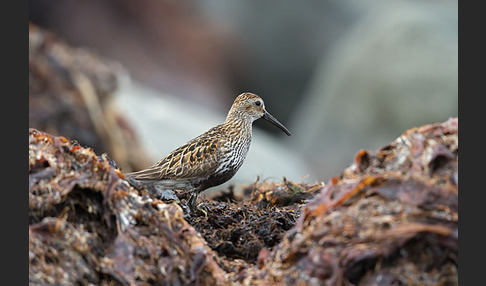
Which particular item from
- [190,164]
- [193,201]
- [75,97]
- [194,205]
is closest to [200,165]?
[190,164]

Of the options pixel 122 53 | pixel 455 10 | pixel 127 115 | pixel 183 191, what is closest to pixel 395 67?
pixel 455 10

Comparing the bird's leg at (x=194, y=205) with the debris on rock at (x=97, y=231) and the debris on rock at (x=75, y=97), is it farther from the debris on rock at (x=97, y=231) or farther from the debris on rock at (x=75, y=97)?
the debris on rock at (x=75, y=97)

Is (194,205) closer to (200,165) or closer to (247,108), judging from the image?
(200,165)

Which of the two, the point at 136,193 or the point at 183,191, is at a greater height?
the point at 183,191

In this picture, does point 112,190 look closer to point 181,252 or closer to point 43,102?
point 181,252

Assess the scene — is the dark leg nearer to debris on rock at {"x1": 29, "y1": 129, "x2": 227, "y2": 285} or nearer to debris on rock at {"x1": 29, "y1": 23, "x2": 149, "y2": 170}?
debris on rock at {"x1": 29, "y1": 129, "x2": 227, "y2": 285}

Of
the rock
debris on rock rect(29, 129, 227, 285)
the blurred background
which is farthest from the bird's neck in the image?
the rock
